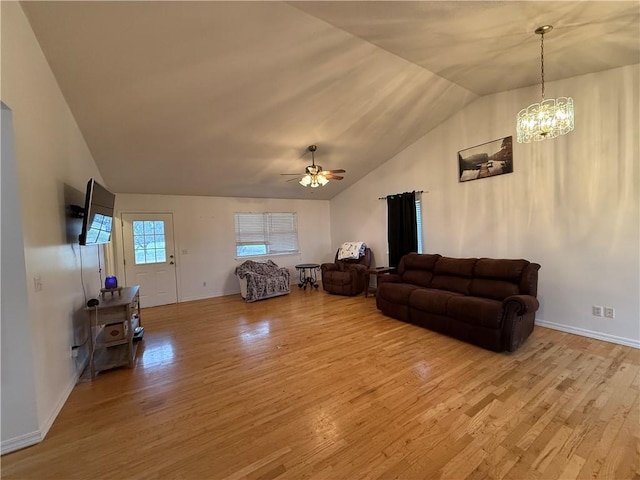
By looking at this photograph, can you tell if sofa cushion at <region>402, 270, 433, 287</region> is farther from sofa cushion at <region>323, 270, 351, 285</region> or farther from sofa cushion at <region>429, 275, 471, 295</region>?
sofa cushion at <region>323, 270, 351, 285</region>

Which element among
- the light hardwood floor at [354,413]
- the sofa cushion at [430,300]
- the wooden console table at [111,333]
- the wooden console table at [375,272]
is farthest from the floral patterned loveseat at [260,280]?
the sofa cushion at [430,300]

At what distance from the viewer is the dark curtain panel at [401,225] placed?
523cm

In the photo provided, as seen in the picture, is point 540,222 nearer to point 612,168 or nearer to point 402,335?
point 612,168

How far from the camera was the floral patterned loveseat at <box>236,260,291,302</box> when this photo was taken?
5.52 metres

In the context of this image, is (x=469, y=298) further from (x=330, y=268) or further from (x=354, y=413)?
(x=330, y=268)

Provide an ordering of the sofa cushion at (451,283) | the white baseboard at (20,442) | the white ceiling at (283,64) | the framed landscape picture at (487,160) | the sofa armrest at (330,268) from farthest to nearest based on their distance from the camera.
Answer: the sofa armrest at (330,268) → the framed landscape picture at (487,160) → the sofa cushion at (451,283) → the white ceiling at (283,64) → the white baseboard at (20,442)

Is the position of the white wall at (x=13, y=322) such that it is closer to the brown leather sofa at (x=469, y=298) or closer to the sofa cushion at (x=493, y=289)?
the brown leather sofa at (x=469, y=298)

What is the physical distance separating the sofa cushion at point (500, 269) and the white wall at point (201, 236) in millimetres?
4605

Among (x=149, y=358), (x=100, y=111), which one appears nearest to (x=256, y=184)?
(x=100, y=111)

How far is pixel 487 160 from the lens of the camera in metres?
4.12

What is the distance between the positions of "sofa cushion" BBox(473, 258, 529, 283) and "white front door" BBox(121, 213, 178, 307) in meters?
5.56

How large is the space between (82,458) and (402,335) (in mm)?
3115

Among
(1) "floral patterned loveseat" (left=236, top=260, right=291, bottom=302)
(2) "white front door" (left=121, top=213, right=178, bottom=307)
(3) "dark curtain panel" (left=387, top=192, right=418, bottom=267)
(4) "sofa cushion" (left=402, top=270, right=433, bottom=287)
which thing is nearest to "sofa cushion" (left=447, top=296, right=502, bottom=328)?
(4) "sofa cushion" (left=402, top=270, right=433, bottom=287)

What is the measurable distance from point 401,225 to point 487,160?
186cm
